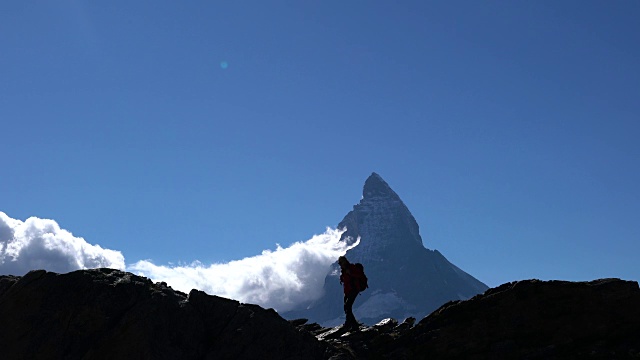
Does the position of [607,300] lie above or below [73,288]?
below

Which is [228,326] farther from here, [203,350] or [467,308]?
[467,308]

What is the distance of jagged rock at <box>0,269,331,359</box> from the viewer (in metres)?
23.9

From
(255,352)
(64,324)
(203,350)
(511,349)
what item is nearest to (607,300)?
(511,349)

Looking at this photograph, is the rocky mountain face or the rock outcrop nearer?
the rocky mountain face

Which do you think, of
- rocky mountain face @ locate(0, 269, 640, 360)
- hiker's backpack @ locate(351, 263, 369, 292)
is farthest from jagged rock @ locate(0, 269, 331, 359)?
hiker's backpack @ locate(351, 263, 369, 292)

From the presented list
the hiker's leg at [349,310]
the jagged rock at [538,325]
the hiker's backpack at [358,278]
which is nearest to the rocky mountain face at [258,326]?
the jagged rock at [538,325]

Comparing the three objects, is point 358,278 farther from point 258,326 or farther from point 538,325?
point 538,325

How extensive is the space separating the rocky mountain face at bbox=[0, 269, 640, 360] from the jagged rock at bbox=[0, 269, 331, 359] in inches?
1.6

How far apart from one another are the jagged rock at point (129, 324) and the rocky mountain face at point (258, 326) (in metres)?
0.04

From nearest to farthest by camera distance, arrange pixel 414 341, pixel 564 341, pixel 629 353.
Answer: pixel 629 353
pixel 564 341
pixel 414 341

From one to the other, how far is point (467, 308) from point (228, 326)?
33.4ft

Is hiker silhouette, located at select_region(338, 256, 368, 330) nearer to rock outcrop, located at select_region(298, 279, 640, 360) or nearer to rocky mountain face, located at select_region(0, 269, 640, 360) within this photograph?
rock outcrop, located at select_region(298, 279, 640, 360)

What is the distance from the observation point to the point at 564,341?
80.6 feet

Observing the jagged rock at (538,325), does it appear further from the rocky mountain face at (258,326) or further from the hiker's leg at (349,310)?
the hiker's leg at (349,310)
